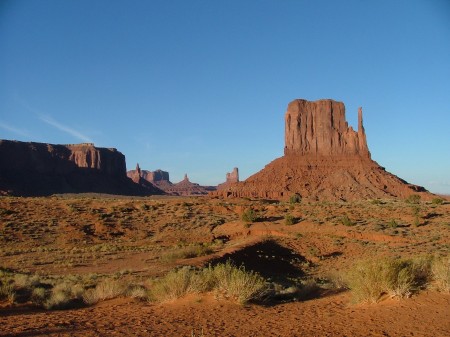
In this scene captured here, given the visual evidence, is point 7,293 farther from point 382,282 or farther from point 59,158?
point 59,158

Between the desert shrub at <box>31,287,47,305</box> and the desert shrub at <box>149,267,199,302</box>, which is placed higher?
the desert shrub at <box>149,267,199,302</box>

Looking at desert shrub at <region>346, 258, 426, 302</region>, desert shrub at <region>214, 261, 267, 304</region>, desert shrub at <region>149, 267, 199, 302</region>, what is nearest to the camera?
desert shrub at <region>346, 258, 426, 302</region>

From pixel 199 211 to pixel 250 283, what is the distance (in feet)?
115

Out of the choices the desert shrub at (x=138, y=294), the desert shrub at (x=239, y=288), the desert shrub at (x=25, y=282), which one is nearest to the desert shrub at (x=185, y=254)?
the desert shrub at (x=25, y=282)

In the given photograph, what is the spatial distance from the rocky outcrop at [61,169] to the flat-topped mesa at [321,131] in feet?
221

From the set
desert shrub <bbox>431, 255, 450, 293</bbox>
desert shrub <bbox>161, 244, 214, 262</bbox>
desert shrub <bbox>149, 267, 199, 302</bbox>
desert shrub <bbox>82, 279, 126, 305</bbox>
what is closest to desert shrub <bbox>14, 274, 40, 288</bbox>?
desert shrub <bbox>82, 279, 126, 305</bbox>

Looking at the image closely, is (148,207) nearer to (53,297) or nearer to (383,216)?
(383,216)

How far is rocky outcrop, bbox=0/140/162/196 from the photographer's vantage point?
120331mm

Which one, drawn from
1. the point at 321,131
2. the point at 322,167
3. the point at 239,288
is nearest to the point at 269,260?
the point at 239,288

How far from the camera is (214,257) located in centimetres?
2105

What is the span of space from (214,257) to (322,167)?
71.8 m

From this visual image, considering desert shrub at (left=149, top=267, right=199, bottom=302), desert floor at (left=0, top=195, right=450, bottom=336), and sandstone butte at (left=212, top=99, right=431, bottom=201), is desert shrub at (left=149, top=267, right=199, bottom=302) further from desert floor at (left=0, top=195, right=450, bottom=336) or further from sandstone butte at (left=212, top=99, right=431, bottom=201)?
sandstone butte at (left=212, top=99, right=431, bottom=201)

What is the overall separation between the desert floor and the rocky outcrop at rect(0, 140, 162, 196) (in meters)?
79.1

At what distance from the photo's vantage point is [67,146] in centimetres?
15438
